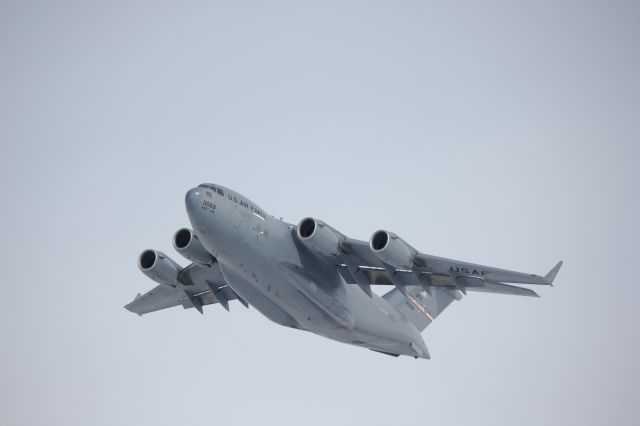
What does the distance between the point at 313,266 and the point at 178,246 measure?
365cm

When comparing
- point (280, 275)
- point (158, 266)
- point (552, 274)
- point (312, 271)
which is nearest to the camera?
point (552, 274)

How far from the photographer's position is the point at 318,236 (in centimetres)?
2147

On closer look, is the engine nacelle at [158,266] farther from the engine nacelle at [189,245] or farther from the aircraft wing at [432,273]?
the aircraft wing at [432,273]

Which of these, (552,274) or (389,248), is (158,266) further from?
(552,274)

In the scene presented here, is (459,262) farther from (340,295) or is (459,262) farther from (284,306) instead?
(284,306)

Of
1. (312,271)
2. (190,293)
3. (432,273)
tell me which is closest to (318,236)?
(312,271)

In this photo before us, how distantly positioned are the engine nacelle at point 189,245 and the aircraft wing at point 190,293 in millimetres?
2156

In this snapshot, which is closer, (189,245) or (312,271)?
(312,271)

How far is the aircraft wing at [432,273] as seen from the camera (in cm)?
2208

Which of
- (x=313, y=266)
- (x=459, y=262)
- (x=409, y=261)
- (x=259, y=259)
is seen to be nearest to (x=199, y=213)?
(x=259, y=259)

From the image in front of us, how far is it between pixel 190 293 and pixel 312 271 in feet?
19.7

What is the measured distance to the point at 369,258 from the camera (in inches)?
894

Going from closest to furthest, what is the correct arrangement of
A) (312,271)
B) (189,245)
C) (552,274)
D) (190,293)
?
(552,274), (312,271), (189,245), (190,293)

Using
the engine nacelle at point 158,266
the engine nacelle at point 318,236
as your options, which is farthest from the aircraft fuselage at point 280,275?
the engine nacelle at point 158,266
